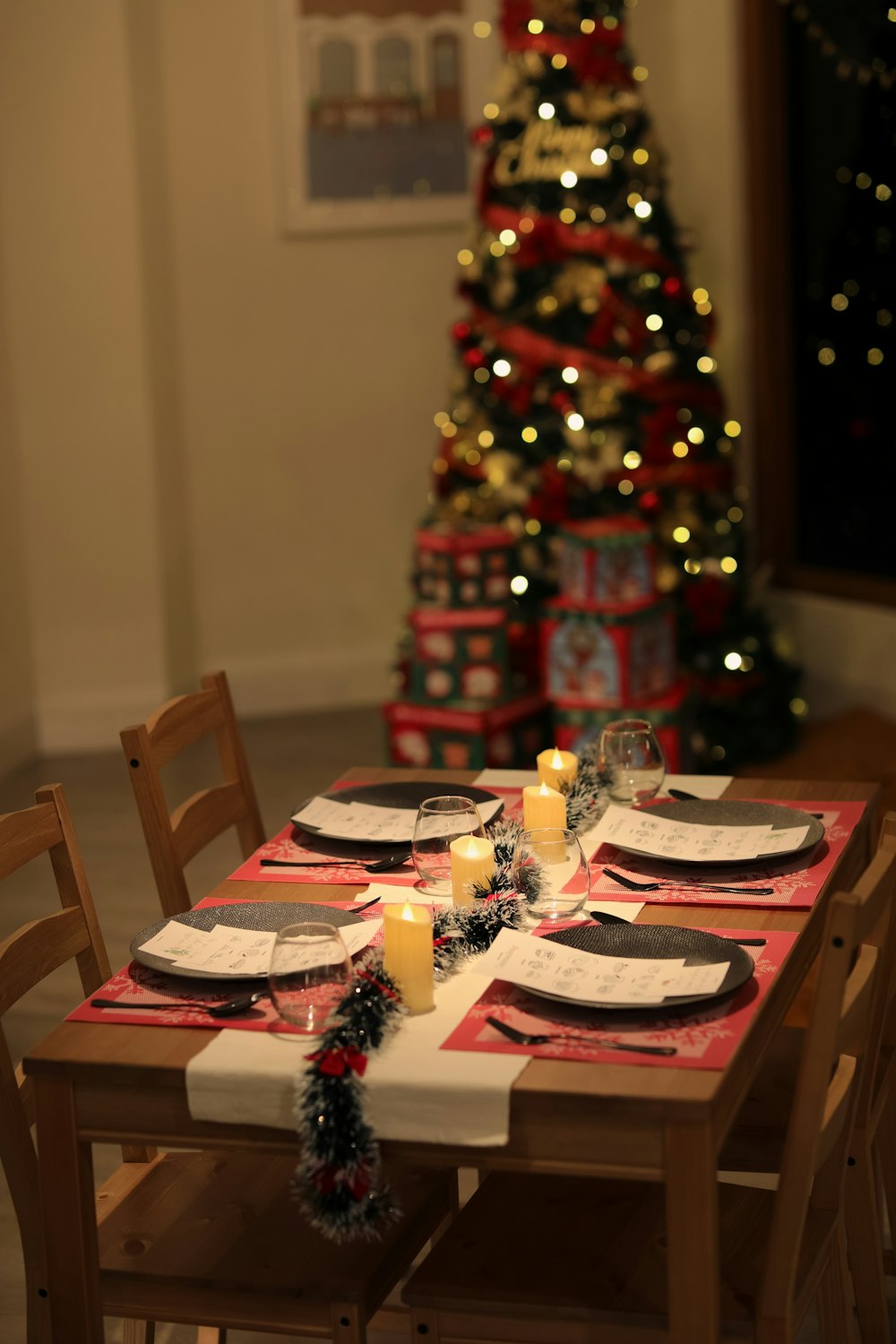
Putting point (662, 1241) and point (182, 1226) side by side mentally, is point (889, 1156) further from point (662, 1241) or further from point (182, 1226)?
point (182, 1226)

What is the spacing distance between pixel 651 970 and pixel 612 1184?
0.34m

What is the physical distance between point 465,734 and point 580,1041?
123 inches

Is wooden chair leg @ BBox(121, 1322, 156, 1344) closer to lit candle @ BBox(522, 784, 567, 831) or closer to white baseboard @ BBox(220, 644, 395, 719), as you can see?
lit candle @ BBox(522, 784, 567, 831)

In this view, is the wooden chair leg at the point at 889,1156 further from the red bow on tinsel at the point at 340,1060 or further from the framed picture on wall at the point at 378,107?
the framed picture on wall at the point at 378,107

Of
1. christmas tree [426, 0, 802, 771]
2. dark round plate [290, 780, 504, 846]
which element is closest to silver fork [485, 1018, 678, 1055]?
dark round plate [290, 780, 504, 846]

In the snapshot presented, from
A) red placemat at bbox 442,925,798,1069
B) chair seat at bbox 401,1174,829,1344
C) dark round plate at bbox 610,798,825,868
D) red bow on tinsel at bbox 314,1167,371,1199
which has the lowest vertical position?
chair seat at bbox 401,1174,829,1344

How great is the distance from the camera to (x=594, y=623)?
4.56 m

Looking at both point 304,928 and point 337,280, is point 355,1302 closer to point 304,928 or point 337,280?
point 304,928

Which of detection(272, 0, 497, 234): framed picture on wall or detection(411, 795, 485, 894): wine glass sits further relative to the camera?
detection(272, 0, 497, 234): framed picture on wall

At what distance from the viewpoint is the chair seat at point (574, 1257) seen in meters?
1.65

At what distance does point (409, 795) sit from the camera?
2.42 meters

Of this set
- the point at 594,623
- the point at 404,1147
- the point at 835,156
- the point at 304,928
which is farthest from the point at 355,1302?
the point at 835,156

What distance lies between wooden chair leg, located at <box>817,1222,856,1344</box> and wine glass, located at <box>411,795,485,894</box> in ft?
2.03

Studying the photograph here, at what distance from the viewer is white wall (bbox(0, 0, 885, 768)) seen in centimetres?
542
